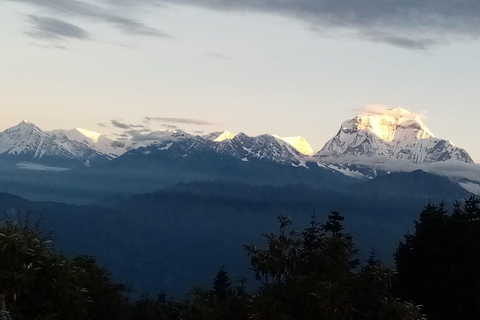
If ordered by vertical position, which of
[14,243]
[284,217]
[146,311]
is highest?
[284,217]

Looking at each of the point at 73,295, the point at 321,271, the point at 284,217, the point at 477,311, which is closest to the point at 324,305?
the point at 321,271

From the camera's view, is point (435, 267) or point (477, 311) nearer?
point (477, 311)

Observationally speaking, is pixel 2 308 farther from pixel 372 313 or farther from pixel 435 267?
pixel 435 267

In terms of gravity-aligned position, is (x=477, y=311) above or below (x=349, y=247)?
below

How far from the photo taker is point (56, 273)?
39.1 m

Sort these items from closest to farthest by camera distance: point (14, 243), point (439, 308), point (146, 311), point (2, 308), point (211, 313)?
1. point (2, 308)
2. point (14, 243)
3. point (211, 313)
4. point (146, 311)
5. point (439, 308)

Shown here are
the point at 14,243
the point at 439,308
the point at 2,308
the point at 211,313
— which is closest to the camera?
the point at 2,308

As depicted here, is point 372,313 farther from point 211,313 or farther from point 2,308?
point 2,308

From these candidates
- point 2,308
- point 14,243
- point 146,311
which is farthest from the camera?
point 146,311

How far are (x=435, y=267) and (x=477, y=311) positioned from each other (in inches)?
239

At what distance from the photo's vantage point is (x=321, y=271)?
143ft

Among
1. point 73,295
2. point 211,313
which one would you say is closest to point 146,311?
point 211,313

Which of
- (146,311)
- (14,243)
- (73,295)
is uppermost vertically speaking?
(14,243)

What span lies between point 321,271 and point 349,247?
2.58 m
